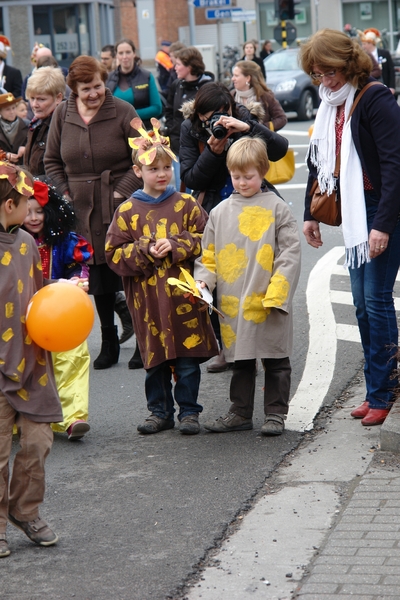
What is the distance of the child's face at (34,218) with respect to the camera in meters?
5.50

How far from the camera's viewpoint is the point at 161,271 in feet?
17.8

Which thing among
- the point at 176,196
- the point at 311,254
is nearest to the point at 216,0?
the point at 311,254

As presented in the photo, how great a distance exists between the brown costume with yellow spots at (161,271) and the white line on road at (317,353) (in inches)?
26.6

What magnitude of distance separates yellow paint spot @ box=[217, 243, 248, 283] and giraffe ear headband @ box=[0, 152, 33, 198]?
1.57 meters

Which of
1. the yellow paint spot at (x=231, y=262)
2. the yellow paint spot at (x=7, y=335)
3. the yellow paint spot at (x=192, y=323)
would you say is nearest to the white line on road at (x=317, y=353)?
the yellow paint spot at (x=192, y=323)

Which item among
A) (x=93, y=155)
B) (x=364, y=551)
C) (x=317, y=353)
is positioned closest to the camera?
(x=364, y=551)

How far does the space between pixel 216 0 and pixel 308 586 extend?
2692 centimetres

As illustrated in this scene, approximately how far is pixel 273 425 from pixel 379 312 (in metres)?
0.83

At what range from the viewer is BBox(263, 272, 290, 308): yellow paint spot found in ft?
17.0

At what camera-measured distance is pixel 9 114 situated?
909 centimetres

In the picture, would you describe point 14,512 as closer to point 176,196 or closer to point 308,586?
point 308,586

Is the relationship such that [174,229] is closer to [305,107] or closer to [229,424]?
[229,424]

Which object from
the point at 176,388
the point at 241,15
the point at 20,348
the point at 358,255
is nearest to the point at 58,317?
the point at 20,348

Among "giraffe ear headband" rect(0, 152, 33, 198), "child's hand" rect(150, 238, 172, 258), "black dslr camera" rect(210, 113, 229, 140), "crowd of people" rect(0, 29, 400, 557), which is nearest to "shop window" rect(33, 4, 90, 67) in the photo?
"black dslr camera" rect(210, 113, 229, 140)
